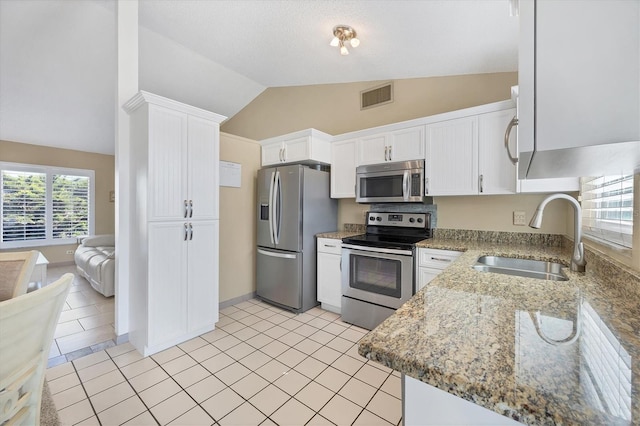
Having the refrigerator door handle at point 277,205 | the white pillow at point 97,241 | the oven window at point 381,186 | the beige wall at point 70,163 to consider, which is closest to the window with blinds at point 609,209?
the oven window at point 381,186

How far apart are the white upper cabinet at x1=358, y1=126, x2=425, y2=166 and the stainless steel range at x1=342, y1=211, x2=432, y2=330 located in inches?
26.2

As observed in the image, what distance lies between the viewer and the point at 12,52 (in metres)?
3.06

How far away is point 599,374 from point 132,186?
3.02m

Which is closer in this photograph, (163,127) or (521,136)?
(521,136)

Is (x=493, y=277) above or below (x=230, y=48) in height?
below

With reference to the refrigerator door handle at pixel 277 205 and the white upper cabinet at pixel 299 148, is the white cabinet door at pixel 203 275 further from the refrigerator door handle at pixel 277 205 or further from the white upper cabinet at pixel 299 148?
the white upper cabinet at pixel 299 148

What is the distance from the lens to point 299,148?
3.33m

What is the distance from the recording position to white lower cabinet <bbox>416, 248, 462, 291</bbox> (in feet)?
7.55

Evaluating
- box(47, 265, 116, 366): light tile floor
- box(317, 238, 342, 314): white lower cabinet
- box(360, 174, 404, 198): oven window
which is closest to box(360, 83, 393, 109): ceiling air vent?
box(360, 174, 404, 198): oven window

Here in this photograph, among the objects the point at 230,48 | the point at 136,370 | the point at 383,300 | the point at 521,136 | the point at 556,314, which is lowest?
the point at 136,370

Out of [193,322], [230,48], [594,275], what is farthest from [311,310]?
[230,48]

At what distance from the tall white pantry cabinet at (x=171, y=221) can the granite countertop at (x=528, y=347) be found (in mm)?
2198

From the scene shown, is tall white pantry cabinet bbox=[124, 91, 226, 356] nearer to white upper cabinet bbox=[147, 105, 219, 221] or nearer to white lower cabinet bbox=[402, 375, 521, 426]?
white upper cabinet bbox=[147, 105, 219, 221]

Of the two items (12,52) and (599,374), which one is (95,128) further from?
(599,374)
